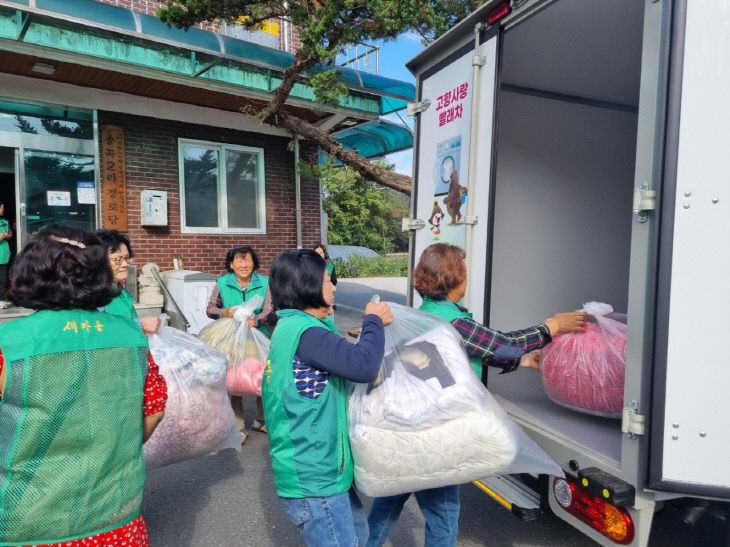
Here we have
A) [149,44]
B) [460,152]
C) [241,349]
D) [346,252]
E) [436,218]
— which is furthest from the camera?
[346,252]

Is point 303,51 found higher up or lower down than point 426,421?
higher up

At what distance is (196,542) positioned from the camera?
2.72m

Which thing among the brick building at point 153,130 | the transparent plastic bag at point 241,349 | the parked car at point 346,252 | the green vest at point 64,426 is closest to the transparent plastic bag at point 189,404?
the transparent plastic bag at point 241,349

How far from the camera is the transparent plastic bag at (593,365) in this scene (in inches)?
90.0

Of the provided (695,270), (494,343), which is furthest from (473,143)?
(695,270)

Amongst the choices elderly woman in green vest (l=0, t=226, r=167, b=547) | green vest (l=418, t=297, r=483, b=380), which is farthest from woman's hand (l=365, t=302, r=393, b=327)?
elderly woman in green vest (l=0, t=226, r=167, b=547)

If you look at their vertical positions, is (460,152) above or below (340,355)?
above

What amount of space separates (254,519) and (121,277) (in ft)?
5.25

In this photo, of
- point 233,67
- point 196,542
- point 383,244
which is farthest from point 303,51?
point 383,244

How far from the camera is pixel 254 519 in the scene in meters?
2.96

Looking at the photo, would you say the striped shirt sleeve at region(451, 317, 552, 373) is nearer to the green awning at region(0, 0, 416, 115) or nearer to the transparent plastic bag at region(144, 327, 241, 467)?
the transparent plastic bag at region(144, 327, 241, 467)

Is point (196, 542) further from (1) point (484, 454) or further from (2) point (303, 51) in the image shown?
(2) point (303, 51)

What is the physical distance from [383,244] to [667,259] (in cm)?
2951

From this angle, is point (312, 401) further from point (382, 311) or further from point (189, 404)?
point (189, 404)
